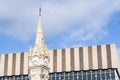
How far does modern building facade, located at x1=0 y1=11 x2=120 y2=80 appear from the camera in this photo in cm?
12531

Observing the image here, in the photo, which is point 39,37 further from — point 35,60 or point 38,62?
point 38,62

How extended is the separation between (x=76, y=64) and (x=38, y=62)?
29589mm

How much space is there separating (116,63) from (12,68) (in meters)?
30.6

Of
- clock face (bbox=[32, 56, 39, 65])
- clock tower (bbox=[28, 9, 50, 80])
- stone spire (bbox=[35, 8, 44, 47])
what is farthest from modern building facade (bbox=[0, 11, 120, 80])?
clock face (bbox=[32, 56, 39, 65])

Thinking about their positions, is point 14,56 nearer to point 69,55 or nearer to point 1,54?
point 1,54

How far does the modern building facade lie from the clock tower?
21.4 meters

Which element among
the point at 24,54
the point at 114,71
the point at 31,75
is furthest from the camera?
the point at 24,54

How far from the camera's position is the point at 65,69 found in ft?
423

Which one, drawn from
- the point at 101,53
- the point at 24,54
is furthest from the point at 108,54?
the point at 24,54

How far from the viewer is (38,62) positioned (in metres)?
99.8

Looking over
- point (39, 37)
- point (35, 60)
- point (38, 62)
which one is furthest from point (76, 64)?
point (38, 62)

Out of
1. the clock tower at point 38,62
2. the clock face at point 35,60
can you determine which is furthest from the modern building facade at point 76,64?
the clock face at point 35,60

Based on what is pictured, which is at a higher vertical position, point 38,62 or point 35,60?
point 35,60

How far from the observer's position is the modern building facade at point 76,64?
125312mm
